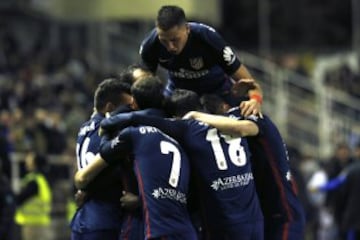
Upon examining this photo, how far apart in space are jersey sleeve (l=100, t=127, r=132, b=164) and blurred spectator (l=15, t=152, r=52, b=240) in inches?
255

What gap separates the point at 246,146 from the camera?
35.1 ft

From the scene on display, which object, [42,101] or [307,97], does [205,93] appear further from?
[307,97]

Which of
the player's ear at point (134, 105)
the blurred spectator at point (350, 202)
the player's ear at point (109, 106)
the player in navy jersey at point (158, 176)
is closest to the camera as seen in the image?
the player in navy jersey at point (158, 176)

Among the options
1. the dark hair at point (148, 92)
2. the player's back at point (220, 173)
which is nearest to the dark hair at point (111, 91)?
the dark hair at point (148, 92)

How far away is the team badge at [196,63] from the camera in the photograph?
36.0ft

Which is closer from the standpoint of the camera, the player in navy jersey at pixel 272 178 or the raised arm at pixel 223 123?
the raised arm at pixel 223 123

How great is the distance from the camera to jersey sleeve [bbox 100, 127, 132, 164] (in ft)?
33.0

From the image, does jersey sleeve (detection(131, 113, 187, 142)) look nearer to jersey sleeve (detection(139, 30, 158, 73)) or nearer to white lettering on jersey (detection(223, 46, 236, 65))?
white lettering on jersey (detection(223, 46, 236, 65))

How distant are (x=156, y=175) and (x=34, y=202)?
914cm

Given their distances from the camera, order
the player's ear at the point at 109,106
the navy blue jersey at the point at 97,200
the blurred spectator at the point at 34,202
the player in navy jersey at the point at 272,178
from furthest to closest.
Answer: the blurred spectator at the point at 34,202 → the player in navy jersey at the point at 272,178 → the player's ear at the point at 109,106 → the navy blue jersey at the point at 97,200

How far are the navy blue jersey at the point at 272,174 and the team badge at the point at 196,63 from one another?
0.46 m

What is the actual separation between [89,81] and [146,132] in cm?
1733

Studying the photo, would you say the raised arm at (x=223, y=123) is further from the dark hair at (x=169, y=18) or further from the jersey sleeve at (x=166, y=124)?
the dark hair at (x=169, y=18)

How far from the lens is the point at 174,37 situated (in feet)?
34.5
